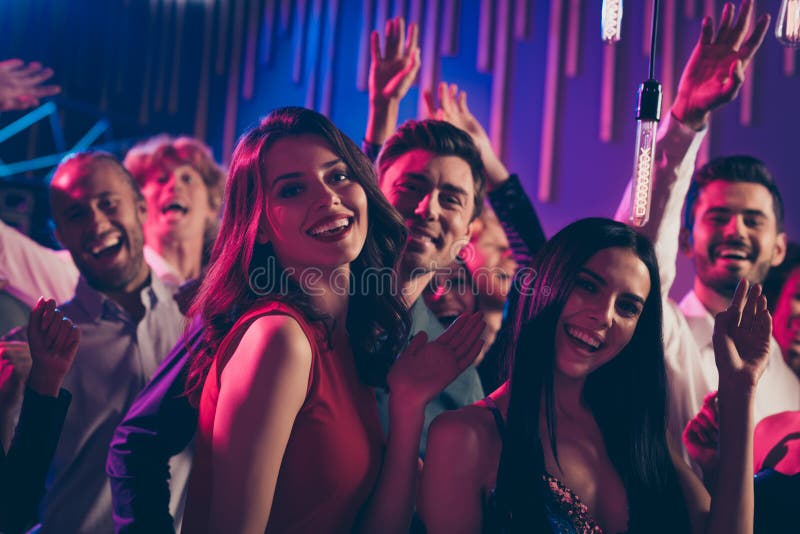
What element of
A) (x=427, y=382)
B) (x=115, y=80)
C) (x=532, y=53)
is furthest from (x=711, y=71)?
(x=115, y=80)

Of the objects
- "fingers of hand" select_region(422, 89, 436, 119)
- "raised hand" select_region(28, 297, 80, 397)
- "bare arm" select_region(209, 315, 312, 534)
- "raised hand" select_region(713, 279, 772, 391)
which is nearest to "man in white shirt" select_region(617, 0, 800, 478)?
"raised hand" select_region(713, 279, 772, 391)

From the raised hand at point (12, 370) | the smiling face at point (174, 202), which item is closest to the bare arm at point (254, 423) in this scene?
the raised hand at point (12, 370)

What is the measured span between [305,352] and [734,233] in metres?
1.78

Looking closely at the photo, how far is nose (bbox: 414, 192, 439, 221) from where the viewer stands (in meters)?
2.22

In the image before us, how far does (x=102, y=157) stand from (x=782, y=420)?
2552 millimetres

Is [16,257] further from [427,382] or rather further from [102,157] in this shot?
[427,382]

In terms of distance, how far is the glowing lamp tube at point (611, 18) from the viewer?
1.79 meters

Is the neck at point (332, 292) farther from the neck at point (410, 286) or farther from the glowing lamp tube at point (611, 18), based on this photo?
the glowing lamp tube at point (611, 18)

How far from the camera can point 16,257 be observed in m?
2.94

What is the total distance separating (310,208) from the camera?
167 cm

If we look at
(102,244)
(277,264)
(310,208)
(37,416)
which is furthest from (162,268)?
(310,208)

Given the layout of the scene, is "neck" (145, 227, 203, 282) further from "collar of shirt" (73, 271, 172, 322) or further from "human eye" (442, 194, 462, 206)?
"human eye" (442, 194, 462, 206)

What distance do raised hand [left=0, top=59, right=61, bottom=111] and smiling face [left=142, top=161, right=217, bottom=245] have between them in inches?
26.8

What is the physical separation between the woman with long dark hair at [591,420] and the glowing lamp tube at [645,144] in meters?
0.07
